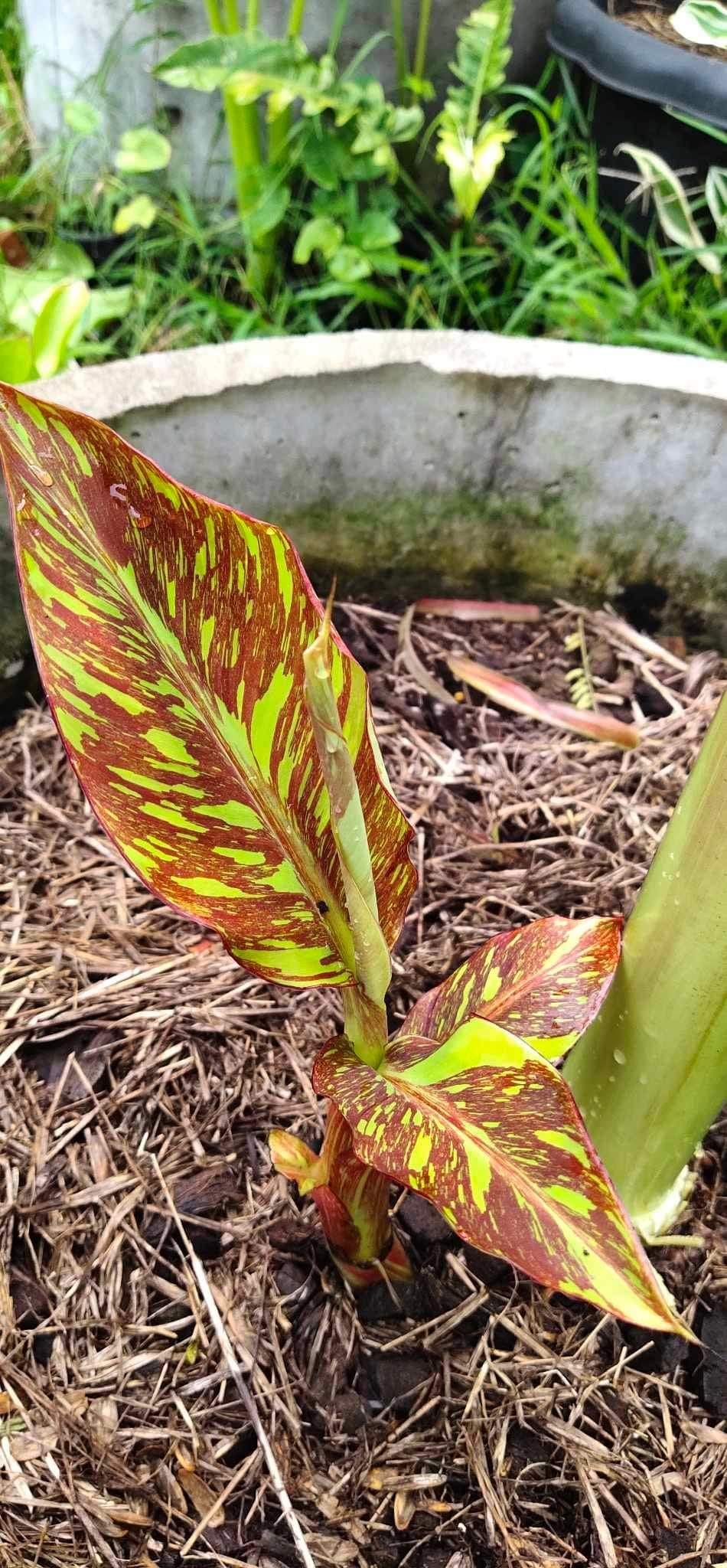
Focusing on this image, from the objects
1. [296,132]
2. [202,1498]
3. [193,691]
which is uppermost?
[296,132]

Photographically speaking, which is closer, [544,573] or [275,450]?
[275,450]

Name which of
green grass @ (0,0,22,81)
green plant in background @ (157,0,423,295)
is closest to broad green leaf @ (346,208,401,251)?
green plant in background @ (157,0,423,295)

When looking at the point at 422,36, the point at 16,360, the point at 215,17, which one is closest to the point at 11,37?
the point at 215,17

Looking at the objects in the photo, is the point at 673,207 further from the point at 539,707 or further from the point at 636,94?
the point at 539,707

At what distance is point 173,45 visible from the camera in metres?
1.33

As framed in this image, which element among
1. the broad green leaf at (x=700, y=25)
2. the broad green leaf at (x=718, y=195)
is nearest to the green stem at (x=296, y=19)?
the broad green leaf at (x=718, y=195)

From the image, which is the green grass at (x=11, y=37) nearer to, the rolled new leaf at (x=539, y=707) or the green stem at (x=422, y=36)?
Answer: the green stem at (x=422, y=36)

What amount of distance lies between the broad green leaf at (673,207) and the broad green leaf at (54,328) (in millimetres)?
658

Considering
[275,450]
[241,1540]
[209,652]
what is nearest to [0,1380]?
[241,1540]

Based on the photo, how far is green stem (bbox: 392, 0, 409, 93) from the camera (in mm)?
1244

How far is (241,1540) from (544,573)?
2.60 feet

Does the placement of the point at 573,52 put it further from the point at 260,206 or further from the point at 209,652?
the point at 209,652

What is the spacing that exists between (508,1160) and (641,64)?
127cm

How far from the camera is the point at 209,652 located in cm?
44
